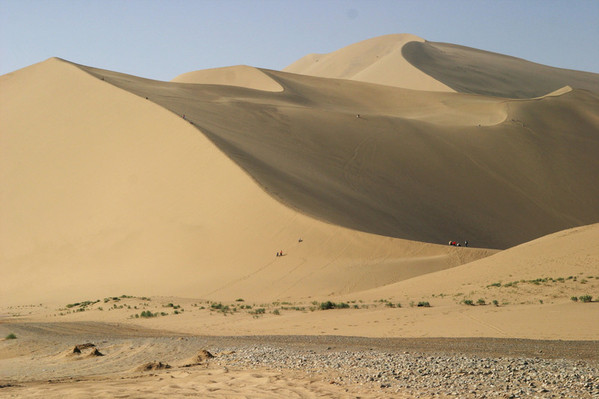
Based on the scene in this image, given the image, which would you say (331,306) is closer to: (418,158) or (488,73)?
(418,158)

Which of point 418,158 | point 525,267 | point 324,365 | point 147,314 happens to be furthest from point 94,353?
point 418,158

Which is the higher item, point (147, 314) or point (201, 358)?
point (147, 314)

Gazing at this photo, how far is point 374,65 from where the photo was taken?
88.7m

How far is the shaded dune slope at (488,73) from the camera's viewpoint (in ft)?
252

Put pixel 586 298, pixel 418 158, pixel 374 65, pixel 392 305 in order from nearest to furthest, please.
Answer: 1. pixel 586 298
2. pixel 392 305
3. pixel 418 158
4. pixel 374 65

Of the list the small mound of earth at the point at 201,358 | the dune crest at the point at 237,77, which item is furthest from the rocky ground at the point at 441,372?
the dune crest at the point at 237,77

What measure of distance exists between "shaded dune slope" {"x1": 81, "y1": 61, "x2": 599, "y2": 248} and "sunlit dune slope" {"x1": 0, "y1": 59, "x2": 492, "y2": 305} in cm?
72

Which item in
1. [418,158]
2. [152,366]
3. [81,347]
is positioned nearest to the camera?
[152,366]

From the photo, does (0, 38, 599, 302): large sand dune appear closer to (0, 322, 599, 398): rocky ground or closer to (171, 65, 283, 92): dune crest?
(171, 65, 283, 92): dune crest

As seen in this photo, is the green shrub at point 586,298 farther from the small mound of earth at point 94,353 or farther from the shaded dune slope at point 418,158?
the shaded dune slope at point 418,158

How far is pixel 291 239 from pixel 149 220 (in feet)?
22.1

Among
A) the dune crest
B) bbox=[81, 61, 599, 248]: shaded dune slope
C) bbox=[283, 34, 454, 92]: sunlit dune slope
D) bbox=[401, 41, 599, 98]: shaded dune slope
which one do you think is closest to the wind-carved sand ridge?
bbox=[81, 61, 599, 248]: shaded dune slope

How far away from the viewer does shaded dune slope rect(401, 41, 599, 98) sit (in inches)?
3028

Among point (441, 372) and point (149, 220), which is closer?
point (441, 372)
